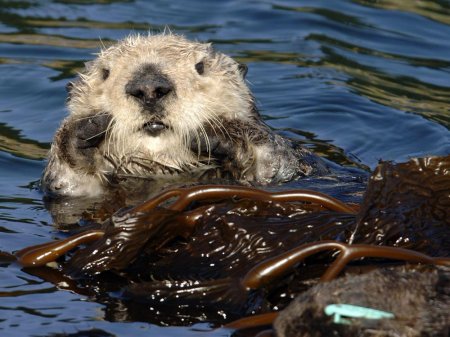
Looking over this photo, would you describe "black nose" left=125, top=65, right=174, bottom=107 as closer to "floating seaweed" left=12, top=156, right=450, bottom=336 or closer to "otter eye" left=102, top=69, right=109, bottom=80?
"otter eye" left=102, top=69, right=109, bottom=80

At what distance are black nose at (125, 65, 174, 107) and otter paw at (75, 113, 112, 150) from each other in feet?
1.01

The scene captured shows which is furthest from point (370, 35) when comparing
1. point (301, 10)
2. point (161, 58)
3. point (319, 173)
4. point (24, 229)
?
point (24, 229)

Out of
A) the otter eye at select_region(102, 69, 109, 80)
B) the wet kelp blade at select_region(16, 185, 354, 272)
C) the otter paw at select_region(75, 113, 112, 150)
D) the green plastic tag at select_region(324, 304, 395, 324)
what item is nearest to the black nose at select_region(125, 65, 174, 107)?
the otter paw at select_region(75, 113, 112, 150)

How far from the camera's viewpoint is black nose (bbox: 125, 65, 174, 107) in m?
5.12

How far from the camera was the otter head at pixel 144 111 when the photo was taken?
530cm

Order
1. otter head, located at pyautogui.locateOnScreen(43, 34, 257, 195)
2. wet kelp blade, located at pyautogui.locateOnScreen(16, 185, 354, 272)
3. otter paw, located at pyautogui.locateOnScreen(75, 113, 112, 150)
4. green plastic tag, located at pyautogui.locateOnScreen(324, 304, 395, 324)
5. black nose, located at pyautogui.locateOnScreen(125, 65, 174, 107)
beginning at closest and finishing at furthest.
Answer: green plastic tag, located at pyautogui.locateOnScreen(324, 304, 395, 324) < wet kelp blade, located at pyautogui.locateOnScreen(16, 185, 354, 272) < black nose, located at pyautogui.locateOnScreen(125, 65, 174, 107) < otter head, located at pyautogui.locateOnScreen(43, 34, 257, 195) < otter paw, located at pyautogui.locateOnScreen(75, 113, 112, 150)

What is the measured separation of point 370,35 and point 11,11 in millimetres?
3855

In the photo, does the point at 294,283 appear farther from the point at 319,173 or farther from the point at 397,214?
the point at 319,173

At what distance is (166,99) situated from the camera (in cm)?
526

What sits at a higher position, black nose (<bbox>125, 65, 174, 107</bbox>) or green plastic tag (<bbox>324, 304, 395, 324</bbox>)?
black nose (<bbox>125, 65, 174, 107</bbox>)

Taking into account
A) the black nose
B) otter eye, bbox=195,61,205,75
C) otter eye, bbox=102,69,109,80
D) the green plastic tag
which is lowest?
the green plastic tag

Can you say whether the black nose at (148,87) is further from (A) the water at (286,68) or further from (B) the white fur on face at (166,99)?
(A) the water at (286,68)

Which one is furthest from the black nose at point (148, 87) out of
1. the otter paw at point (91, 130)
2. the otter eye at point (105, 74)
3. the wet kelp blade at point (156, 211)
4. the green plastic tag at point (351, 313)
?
the green plastic tag at point (351, 313)

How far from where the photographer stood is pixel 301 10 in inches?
435
